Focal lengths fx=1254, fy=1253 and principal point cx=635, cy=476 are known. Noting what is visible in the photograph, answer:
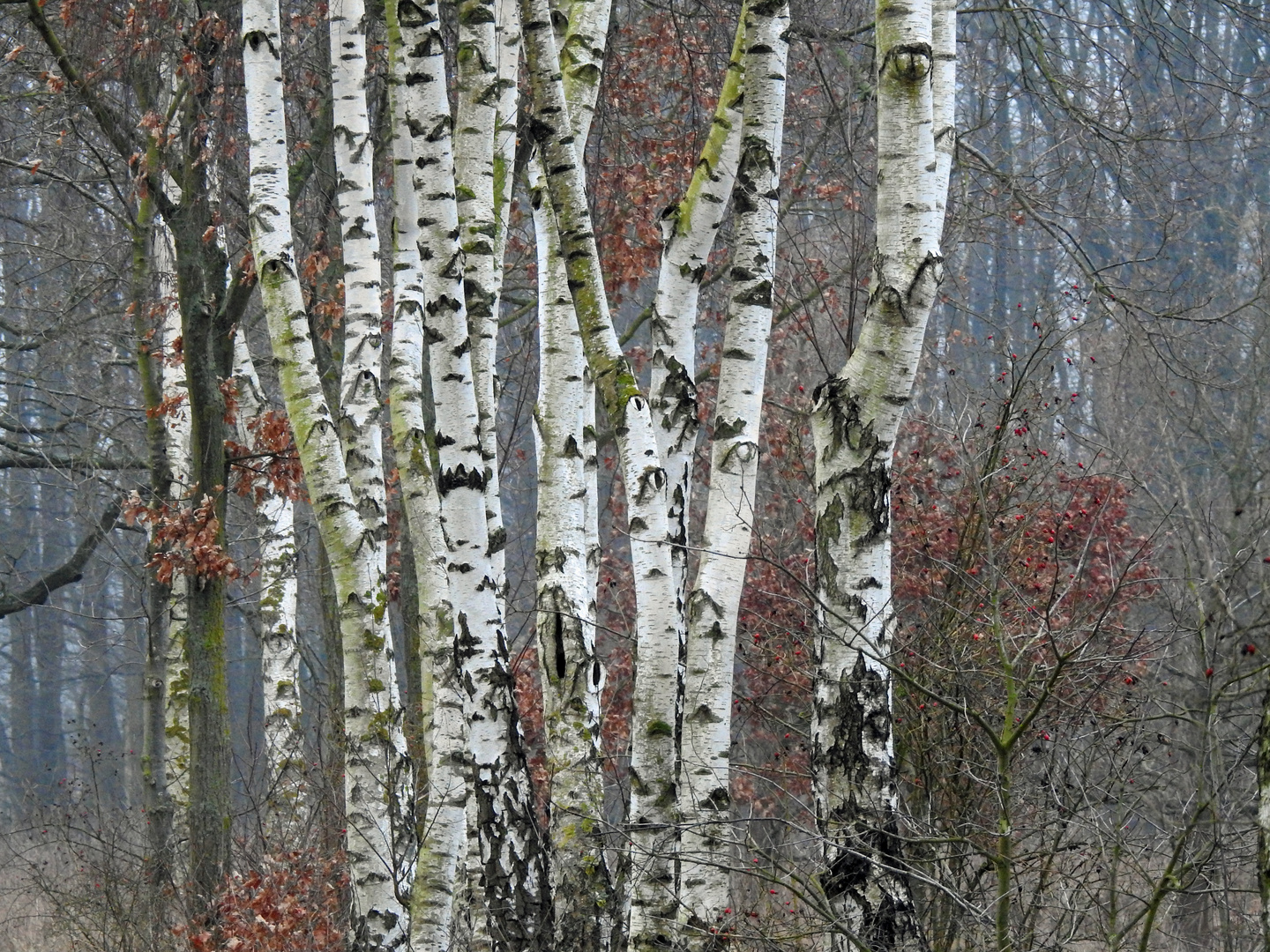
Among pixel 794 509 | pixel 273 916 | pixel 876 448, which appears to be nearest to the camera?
pixel 876 448

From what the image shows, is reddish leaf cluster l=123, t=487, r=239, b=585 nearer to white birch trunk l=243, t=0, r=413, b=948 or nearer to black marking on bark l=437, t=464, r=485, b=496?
white birch trunk l=243, t=0, r=413, b=948

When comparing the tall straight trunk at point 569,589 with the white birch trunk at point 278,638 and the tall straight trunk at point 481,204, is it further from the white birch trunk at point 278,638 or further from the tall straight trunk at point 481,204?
the white birch trunk at point 278,638

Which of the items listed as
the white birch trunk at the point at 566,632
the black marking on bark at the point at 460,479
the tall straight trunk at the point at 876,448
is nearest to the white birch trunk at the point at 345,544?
the black marking on bark at the point at 460,479

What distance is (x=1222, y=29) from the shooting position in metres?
26.2

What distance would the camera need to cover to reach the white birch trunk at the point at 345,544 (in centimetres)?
584

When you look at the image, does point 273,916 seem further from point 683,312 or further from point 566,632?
point 683,312

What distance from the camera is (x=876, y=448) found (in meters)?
3.79

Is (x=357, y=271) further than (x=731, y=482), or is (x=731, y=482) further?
(x=357, y=271)

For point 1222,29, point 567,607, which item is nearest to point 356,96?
point 567,607

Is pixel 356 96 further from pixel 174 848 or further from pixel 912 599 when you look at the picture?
pixel 912 599

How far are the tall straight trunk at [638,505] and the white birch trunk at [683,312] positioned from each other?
0.93 feet

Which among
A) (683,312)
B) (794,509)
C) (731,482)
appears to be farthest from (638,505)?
(794,509)

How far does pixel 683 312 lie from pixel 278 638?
6233 mm

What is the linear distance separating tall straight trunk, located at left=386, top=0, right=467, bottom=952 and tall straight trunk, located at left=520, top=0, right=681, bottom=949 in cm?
81
